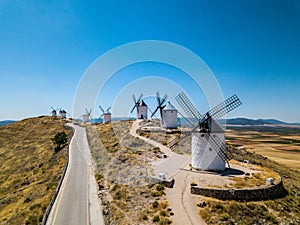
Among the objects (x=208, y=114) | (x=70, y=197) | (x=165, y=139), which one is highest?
(x=208, y=114)

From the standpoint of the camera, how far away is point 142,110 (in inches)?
2918

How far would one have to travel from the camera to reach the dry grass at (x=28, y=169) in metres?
24.7

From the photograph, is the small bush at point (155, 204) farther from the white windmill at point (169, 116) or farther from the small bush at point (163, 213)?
the white windmill at point (169, 116)

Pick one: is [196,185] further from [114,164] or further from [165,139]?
[165,139]

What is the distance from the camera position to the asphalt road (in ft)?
60.7

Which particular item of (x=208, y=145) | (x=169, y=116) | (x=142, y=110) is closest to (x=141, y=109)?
(x=142, y=110)

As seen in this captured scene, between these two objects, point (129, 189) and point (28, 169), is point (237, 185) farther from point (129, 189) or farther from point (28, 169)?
point (28, 169)

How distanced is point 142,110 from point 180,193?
55.0 metres

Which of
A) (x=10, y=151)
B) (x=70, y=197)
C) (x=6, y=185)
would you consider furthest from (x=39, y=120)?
(x=70, y=197)

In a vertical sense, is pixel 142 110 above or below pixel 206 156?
above

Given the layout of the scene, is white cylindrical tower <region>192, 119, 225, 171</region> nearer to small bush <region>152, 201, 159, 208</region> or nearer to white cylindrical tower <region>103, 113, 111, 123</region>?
small bush <region>152, 201, 159, 208</region>

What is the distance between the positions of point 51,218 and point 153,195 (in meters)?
8.93

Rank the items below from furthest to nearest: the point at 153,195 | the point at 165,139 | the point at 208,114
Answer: the point at 165,139
the point at 208,114
the point at 153,195

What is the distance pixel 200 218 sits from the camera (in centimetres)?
1609
